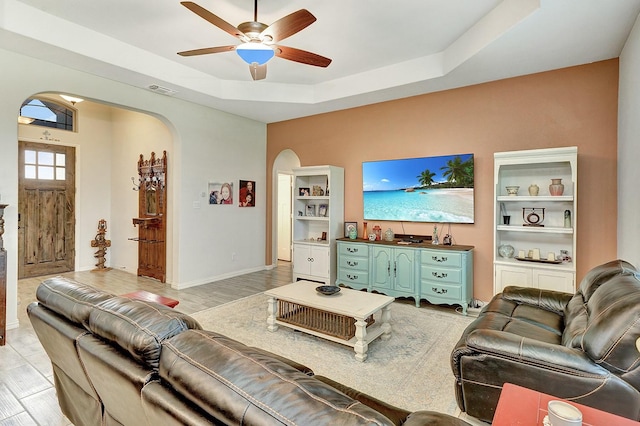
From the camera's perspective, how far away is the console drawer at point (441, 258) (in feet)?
13.3

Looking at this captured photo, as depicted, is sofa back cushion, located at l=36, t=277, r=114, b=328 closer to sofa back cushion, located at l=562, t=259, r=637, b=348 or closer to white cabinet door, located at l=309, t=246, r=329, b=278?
sofa back cushion, located at l=562, t=259, r=637, b=348

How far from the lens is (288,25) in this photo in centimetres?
261

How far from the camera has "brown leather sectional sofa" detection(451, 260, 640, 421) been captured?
1.56m

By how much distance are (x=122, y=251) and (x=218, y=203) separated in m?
2.36

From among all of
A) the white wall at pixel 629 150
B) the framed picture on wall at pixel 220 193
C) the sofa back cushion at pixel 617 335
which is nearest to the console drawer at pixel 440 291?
the white wall at pixel 629 150

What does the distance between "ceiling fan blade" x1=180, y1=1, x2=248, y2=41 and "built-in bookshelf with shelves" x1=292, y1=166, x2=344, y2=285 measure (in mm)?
2729

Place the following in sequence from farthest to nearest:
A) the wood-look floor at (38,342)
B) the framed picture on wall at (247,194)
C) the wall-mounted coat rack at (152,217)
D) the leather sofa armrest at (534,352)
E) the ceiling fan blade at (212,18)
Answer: the framed picture on wall at (247,194) < the wall-mounted coat rack at (152,217) < the ceiling fan blade at (212,18) < the wood-look floor at (38,342) < the leather sofa armrest at (534,352)

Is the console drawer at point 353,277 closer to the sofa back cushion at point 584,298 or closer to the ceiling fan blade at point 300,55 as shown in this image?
the sofa back cushion at point 584,298

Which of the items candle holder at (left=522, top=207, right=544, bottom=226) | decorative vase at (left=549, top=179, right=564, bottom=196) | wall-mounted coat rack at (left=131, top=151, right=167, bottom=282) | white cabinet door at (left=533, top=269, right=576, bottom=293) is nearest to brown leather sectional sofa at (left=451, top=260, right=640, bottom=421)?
white cabinet door at (left=533, top=269, right=576, bottom=293)

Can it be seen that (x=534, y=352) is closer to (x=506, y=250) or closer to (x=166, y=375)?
(x=166, y=375)

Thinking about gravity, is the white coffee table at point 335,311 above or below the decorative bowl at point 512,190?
below

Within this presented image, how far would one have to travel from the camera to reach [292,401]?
31.4 inches

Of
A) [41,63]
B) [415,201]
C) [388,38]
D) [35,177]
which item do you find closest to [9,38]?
[41,63]

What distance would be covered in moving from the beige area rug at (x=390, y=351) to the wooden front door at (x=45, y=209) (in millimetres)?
3899
